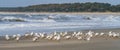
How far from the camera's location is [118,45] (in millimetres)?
17969

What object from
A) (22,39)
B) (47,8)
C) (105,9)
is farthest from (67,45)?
(47,8)

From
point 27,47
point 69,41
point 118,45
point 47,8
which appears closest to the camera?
point 27,47

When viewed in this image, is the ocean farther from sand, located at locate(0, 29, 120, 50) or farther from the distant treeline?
the distant treeline

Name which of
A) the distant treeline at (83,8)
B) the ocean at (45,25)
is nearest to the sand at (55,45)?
the ocean at (45,25)

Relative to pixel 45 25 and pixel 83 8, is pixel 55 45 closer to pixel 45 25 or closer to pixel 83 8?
pixel 45 25

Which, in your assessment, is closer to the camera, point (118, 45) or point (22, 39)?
point (118, 45)

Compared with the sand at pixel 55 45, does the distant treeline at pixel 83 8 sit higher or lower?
lower

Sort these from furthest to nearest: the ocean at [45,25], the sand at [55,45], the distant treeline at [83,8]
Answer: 1. the distant treeline at [83,8]
2. the ocean at [45,25]
3. the sand at [55,45]

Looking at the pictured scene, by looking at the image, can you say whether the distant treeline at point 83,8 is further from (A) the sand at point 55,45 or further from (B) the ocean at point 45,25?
(A) the sand at point 55,45

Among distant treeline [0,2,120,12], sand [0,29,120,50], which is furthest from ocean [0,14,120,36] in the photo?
distant treeline [0,2,120,12]

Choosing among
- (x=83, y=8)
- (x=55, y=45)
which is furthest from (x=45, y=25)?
(x=83, y=8)

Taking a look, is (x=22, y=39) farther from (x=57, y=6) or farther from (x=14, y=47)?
(x=57, y=6)

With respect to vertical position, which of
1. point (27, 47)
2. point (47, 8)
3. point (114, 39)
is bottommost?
point (47, 8)

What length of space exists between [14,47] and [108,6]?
2887 inches
